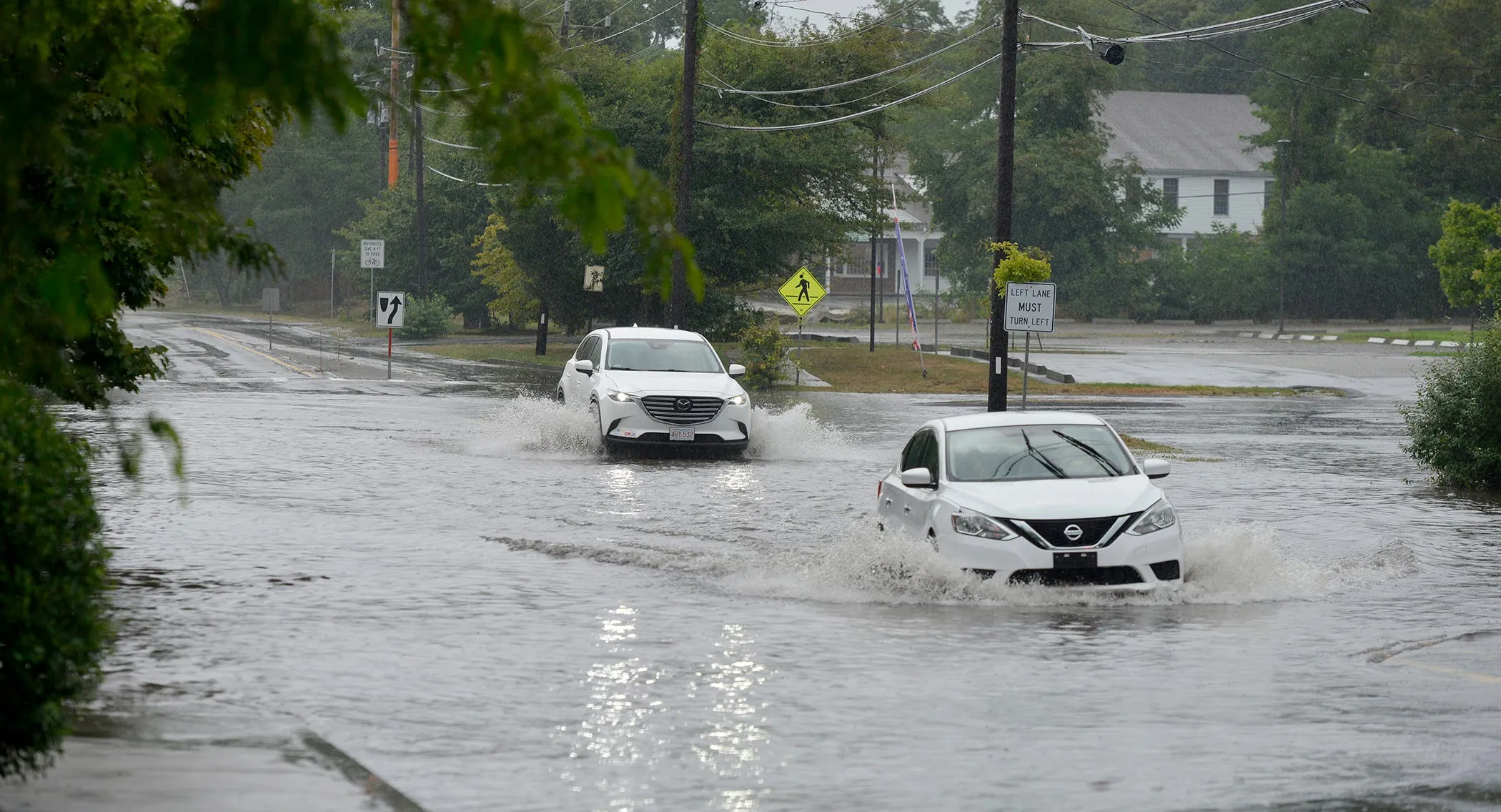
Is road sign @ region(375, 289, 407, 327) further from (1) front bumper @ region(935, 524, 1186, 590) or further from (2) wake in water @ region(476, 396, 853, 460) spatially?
(1) front bumper @ region(935, 524, 1186, 590)

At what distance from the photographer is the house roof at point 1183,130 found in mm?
103000

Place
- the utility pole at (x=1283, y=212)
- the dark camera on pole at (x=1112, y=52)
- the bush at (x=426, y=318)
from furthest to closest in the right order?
the utility pole at (x=1283, y=212)
the bush at (x=426, y=318)
the dark camera on pole at (x=1112, y=52)

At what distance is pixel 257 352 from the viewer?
176ft

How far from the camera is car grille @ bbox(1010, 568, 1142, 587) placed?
13258 mm

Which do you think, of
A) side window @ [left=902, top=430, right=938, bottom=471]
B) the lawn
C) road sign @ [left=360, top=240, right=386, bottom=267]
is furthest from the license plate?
road sign @ [left=360, top=240, right=386, bottom=267]

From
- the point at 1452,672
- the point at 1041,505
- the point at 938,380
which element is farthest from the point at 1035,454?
the point at 938,380

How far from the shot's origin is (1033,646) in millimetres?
11562

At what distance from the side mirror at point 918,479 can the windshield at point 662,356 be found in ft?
38.6

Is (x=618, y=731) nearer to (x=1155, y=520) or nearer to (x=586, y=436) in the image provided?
(x=1155, y=520)

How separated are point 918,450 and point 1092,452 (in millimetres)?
1458

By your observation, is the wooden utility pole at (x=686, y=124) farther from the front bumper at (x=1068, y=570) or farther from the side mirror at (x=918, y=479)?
the front bumper at (x=1068, y=570)

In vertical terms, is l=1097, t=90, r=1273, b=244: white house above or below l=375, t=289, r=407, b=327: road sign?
above

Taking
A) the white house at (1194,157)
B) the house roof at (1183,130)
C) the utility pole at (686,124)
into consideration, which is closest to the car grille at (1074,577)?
the utility pole at (686,124)

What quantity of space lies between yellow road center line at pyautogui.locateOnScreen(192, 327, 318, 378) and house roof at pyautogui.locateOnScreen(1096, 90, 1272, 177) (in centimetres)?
5220
